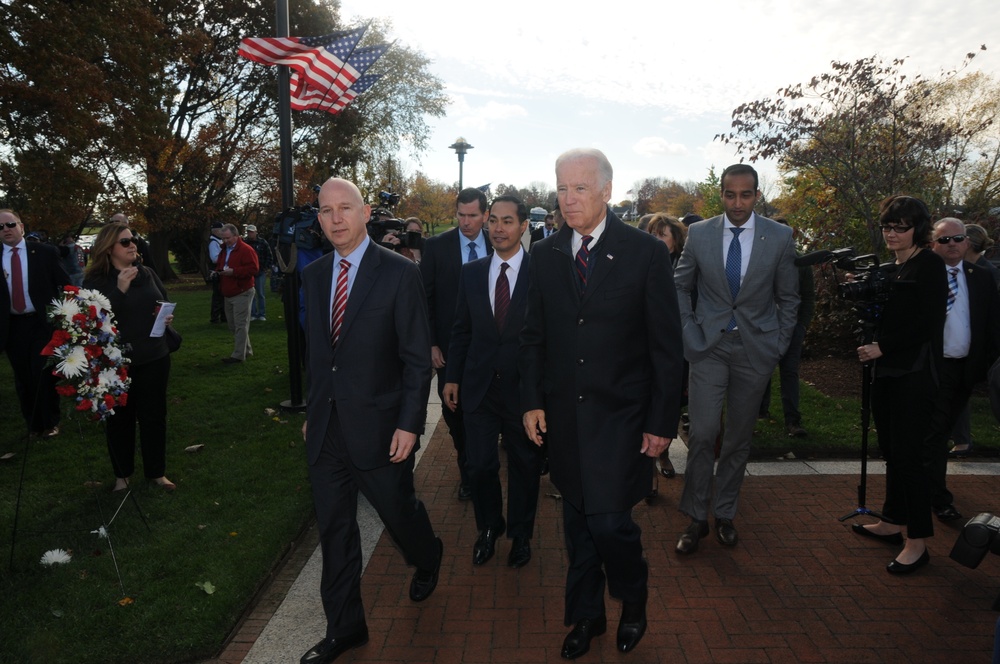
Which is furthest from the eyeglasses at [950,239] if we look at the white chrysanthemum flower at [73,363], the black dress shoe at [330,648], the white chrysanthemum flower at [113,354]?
the white chrysanthemum flower at [73,363]

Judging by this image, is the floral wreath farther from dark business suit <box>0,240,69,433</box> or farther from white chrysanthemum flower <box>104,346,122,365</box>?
dark business suit <box>0,240,69,433</box>

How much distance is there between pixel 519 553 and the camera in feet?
14.6

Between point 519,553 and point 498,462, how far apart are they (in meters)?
0.59

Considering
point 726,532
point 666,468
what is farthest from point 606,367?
point 666,468

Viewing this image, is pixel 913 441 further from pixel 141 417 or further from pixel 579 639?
pixel 141 417

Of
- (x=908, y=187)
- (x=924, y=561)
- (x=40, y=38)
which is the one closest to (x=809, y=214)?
(x=908, y=187)

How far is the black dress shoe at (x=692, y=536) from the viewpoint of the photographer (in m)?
4.55

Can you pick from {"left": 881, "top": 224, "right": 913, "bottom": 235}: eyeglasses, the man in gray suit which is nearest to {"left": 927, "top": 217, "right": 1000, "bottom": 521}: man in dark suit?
{"left": 881, "top": 224, "right": 913, "bottom": 235}: eyeglasses

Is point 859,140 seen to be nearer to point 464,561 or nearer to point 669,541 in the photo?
point 669,541

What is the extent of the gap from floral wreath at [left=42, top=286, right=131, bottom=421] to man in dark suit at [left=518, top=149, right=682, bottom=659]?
315cm

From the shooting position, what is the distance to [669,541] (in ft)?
15.7

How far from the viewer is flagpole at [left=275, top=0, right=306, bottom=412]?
745 centimetres

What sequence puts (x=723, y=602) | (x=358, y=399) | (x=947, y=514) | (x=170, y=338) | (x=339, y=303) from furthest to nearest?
(x=170, y=338) → (x=947, y=514) → (x=723, y=602) → (x=339, y=303) → (x=358, y=399)

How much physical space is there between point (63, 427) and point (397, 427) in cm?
599
